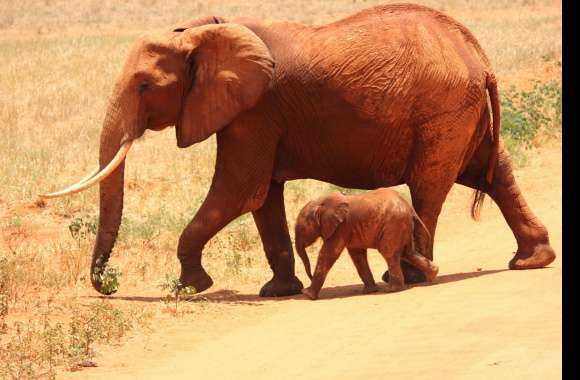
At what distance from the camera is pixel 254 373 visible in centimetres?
770

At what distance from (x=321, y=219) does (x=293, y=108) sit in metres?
1.09

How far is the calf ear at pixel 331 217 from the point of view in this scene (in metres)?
10.1

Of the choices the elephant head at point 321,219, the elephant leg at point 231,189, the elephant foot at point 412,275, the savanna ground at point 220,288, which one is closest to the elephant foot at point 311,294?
the savanna ground at point 220,288

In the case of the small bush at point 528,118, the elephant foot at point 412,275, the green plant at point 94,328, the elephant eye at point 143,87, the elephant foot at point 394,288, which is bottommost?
the small bush at point 528,118

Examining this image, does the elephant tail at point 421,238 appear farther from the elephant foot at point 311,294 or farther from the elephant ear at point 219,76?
the elephant ear at point 219,76

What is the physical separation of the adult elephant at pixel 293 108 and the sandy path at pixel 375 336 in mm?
822

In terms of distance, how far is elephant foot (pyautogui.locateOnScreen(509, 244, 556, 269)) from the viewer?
10953mm

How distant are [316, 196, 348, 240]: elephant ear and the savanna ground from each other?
56 cm

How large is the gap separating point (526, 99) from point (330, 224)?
10.4 meters

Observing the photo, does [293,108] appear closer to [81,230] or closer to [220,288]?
[220,288]

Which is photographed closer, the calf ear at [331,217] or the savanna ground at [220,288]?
the savanna ground at [220,288]
